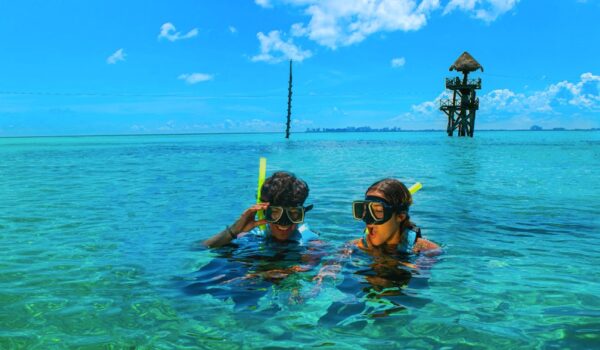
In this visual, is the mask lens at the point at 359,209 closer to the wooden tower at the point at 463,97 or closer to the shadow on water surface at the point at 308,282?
the shadow on water surface at the point at 308,282

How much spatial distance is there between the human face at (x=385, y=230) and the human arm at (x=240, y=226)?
1.31 metres

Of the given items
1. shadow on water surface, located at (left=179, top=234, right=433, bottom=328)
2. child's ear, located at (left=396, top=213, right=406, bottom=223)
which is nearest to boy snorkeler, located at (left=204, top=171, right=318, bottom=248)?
shadow on water surface, located at (left=179, top=234, right=433, bottom=328)

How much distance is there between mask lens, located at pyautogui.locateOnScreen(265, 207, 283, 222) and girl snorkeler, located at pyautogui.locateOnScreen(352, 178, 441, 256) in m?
0.89

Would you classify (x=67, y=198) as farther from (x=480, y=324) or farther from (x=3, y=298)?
(x=480, y=324)

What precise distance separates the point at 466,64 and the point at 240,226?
65.5 metres

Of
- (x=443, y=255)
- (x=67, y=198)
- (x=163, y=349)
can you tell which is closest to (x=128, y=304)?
(x=163, y=349)

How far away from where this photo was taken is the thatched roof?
2576 inches

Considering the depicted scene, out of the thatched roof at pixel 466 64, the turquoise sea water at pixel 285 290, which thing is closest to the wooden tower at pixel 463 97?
the thatched roof at pixel 466 64

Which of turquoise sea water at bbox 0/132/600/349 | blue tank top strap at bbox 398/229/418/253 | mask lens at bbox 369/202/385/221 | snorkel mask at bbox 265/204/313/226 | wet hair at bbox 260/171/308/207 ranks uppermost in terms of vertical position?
wet hair at bbox 260/171/308/207

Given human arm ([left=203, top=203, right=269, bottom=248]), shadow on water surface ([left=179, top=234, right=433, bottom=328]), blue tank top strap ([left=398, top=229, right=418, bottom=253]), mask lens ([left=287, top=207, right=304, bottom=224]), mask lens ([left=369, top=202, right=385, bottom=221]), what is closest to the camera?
shadow on water surface ([left=179, top=234, right=433, bottom=328])

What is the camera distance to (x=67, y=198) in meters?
14.2

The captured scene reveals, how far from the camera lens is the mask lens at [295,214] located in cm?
582

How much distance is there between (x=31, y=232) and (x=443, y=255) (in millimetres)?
7200

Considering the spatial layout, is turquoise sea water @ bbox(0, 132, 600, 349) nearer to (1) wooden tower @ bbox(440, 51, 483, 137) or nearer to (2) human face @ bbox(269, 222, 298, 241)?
(2) human face @ bbox(269, 222, 298, 241)
